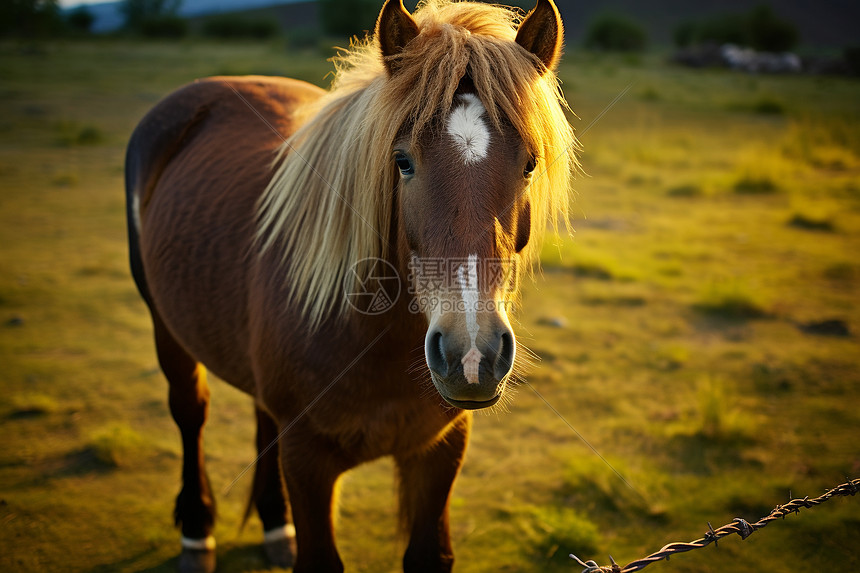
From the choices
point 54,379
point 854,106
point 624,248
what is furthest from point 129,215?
point 854,106

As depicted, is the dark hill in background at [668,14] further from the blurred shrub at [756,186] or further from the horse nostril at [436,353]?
the horse nostril at [436,353]

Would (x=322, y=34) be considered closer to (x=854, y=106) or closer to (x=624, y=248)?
(x=854, y=106)

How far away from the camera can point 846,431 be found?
13.0ft

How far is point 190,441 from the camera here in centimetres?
303

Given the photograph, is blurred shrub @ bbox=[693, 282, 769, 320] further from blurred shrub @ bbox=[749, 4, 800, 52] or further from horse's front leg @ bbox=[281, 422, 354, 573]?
blurred shrub @ bbox=[749, 4, 800, 52]

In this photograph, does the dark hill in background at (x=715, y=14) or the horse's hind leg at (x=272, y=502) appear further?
the dark hill in background at (x=715, y=14)

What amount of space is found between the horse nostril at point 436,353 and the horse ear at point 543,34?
3.26 ft

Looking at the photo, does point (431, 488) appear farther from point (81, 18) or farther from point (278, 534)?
point (81, 18)

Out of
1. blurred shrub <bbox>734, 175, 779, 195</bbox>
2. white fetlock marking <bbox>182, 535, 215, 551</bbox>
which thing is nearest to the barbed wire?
white fetlock marking <bbox>182, 535, 215, 551</bbox>

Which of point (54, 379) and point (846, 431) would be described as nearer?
point (846, 431)

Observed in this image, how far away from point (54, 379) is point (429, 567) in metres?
3.70

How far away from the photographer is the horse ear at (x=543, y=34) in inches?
68.1
